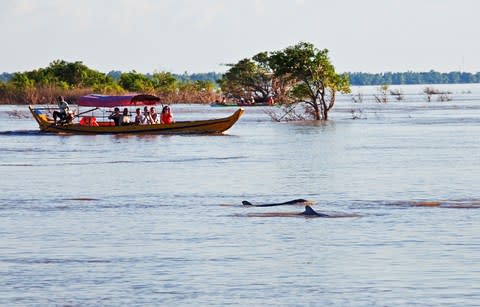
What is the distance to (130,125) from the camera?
57.1 meters

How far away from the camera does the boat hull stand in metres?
56.6

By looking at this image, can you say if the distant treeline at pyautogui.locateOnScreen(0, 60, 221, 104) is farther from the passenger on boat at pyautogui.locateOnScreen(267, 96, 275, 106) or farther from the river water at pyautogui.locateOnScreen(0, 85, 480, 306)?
the river water at pyautogui.locateOnScreen(0, 85, 480, 306)

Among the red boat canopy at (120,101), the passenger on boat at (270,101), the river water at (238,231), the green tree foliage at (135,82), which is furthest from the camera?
the green tree foliage at (135,82)

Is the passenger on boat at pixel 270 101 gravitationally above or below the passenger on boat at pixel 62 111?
below

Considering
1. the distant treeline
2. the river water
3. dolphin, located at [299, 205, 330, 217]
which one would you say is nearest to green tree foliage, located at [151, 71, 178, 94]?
the distant treeline

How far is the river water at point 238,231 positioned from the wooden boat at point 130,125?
1348 cm

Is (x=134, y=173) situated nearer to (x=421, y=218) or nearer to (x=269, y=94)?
(x=421, y=218)

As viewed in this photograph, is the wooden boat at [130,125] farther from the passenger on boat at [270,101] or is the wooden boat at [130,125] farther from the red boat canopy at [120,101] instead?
the passenger on boat at [270,101]

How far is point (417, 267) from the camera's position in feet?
57.0

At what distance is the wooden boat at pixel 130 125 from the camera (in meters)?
56.7

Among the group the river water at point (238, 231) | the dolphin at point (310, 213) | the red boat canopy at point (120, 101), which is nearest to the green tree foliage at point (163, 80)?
the red boat canopy at point (120, 101)

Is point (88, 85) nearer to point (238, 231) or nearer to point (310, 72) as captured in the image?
point (310, 72)

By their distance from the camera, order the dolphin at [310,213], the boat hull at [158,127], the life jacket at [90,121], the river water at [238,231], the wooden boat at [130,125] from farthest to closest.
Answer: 1. the life jacket at [90,121]
2. the wooden boat at [130,125]
3. the boat hull at [158,127]
4. the dolphin at [310,213]
5. the river water at [238,231]

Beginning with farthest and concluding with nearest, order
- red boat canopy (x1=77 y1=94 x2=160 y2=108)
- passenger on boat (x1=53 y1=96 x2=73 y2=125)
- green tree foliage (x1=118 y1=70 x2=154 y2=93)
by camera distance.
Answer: green tree foliage (x1=118 y1=70 x2=154 y2=93), red boat canopy (x1=77 y1=94 x2=160 y2=108), passenger on boat (x1=53 y1=96 x2=73 y2=125)
